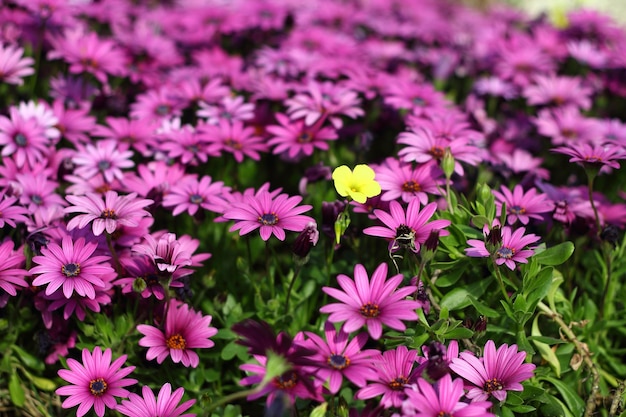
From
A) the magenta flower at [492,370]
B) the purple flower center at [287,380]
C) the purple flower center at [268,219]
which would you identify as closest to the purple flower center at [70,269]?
the purple flower center at [268,219]

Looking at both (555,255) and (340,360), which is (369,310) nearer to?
(340,360)

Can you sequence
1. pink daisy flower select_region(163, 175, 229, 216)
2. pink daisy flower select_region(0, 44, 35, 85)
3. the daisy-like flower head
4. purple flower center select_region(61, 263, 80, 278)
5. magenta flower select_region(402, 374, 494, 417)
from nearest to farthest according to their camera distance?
magenta flower select_region(402, 374, 494, 417), purple flower center select_region(61, 263, 80, 278), the daisy-like flower head, pink daisy flower select_region(163, 175, 229, 216), pink daisy flower select_region(0, 44, 35, 85)

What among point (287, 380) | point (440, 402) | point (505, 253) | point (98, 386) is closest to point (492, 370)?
point (440, 402)

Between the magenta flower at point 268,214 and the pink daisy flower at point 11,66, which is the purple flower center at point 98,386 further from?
the pink daisy flower at point 11,66

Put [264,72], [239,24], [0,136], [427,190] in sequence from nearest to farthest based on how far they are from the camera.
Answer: [427,190]
[0,136]
[264,72]
[239,24]

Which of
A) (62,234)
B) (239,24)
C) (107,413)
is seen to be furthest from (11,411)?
(239,24)

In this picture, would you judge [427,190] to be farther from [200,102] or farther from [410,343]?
[200,102]

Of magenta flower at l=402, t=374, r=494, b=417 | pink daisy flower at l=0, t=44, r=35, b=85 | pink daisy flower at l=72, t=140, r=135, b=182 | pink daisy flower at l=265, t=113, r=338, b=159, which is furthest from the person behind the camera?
pink daisy flower at l=0, t=44, r=35, b=85

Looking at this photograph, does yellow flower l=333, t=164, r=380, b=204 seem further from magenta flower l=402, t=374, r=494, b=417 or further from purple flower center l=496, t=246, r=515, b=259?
magenta flower l=402, t=374, r=494, b=417

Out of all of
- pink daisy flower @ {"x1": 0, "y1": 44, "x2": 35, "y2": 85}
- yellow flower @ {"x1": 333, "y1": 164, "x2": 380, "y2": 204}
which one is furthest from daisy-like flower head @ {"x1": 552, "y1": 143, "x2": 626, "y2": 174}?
pink daisy flower @ {"x1": 0, "y1": 44, "x2": 35, "y2": 85}
